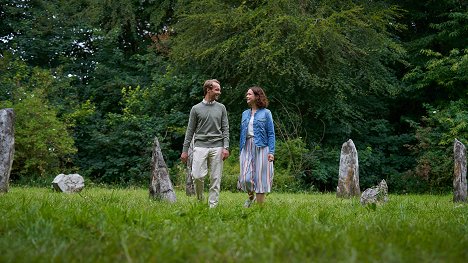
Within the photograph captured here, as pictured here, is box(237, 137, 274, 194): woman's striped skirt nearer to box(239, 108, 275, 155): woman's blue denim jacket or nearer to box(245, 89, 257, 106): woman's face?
box(239, 108, 275, 155): woman's blue denim jacket

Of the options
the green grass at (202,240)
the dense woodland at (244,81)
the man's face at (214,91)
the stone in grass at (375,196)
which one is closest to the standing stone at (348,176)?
the stone in grass at (375,196)

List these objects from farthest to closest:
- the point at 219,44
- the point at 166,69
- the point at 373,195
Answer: the point at 166,69 < the point at 219,44 < the point at 373,195

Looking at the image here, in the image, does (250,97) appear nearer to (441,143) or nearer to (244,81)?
(244,81)

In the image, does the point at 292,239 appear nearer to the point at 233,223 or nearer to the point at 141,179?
the point at 233,223

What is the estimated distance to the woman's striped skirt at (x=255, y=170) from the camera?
796cm

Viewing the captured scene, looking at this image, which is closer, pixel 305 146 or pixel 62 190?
pixel 62 190

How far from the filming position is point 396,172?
2067 cm

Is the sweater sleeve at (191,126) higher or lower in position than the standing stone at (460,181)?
higher

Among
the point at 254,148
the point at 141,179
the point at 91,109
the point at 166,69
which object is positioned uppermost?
the point at 166,69

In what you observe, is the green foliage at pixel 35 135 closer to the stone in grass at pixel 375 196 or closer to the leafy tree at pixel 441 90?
the stone in grass at pixel 375 196

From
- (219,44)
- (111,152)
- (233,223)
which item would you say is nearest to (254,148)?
(233,223)

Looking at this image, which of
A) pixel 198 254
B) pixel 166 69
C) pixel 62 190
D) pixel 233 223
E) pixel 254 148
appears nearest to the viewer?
pixel 198 254

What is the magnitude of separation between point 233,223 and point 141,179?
627 inches

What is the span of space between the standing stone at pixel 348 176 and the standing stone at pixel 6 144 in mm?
8443
